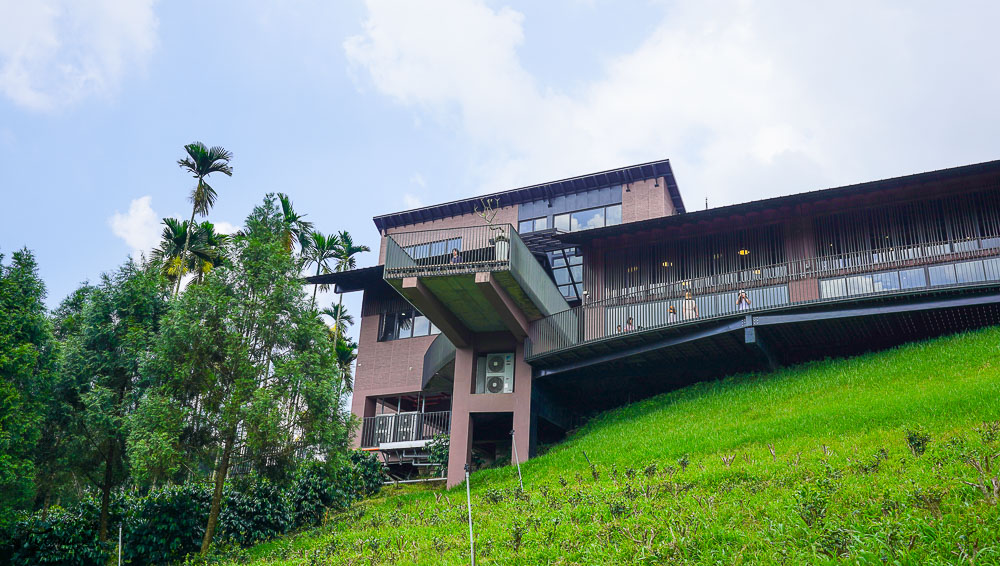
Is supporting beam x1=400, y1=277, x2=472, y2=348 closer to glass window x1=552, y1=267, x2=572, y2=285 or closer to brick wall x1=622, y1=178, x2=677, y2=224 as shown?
glass window x1=552, y1=267, x2=572, y2=285

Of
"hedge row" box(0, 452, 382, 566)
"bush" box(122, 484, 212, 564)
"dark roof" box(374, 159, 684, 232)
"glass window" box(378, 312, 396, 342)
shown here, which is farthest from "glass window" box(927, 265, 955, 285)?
"glass window" box(378, 312, 396, 342)

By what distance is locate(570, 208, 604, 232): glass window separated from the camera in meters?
28.9

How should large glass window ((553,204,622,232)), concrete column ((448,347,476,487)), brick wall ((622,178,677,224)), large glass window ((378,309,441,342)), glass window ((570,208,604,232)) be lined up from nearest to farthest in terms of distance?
concrete column ((448,347,476,487)), brick wall ((622,178,677,224)), large glass window ((553,204,622,232)), glass window ((570,208,604,232)), large glass window ((378,309,441,342))

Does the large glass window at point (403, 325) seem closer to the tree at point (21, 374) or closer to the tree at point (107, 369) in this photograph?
the tree at point (107, 369)

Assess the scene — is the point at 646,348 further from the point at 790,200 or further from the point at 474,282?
the point at 790,200

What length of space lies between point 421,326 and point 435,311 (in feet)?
27.9

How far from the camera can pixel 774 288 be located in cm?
2039

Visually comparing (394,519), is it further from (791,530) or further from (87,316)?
(87,316)

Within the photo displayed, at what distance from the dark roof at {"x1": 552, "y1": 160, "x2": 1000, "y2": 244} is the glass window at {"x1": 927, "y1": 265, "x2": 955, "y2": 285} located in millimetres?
2351

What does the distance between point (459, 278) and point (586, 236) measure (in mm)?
5520

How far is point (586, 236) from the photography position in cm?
2389

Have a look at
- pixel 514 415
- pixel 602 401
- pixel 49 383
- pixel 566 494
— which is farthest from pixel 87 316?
pixel 602 401

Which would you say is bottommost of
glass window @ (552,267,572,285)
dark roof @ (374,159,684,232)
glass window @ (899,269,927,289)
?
glass window @ (899,269,927,289)

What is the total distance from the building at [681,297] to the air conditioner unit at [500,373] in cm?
4
